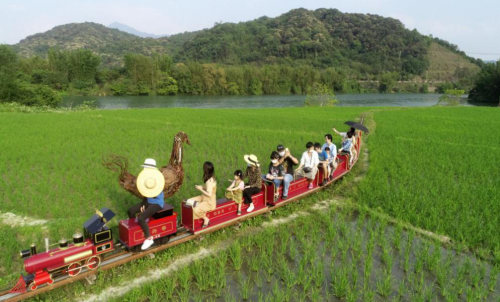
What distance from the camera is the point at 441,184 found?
8.08m

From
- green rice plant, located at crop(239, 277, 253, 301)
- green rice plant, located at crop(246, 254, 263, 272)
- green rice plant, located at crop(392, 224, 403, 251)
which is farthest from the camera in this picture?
green rice plant, located at crop(392, 224, 403, 251)

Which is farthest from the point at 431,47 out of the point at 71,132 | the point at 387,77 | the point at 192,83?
the point at 71,132

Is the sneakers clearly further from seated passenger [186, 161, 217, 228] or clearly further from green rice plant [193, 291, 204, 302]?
green rice plant [193, 291, 204, 302]

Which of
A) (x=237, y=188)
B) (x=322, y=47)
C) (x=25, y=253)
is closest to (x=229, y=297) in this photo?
(x=237, y=188)

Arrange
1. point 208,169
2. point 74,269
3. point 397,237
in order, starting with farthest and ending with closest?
point 397,237, point 208,169, point 74,269

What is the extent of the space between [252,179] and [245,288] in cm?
252

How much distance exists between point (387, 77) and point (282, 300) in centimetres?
9954

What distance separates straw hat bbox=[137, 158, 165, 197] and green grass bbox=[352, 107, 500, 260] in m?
4.92

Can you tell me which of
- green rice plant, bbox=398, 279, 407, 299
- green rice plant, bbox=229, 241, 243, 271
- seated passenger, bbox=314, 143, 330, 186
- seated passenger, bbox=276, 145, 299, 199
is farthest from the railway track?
green rice plant, bbox=398, 279, 407, 299

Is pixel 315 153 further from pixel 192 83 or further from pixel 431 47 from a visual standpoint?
pixel 431 47

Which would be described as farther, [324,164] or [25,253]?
[324,164]

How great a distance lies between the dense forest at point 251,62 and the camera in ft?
195

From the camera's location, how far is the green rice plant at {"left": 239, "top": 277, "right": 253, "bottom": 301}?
3.91 metres

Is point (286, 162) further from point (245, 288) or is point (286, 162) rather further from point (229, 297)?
point (229, 297)
